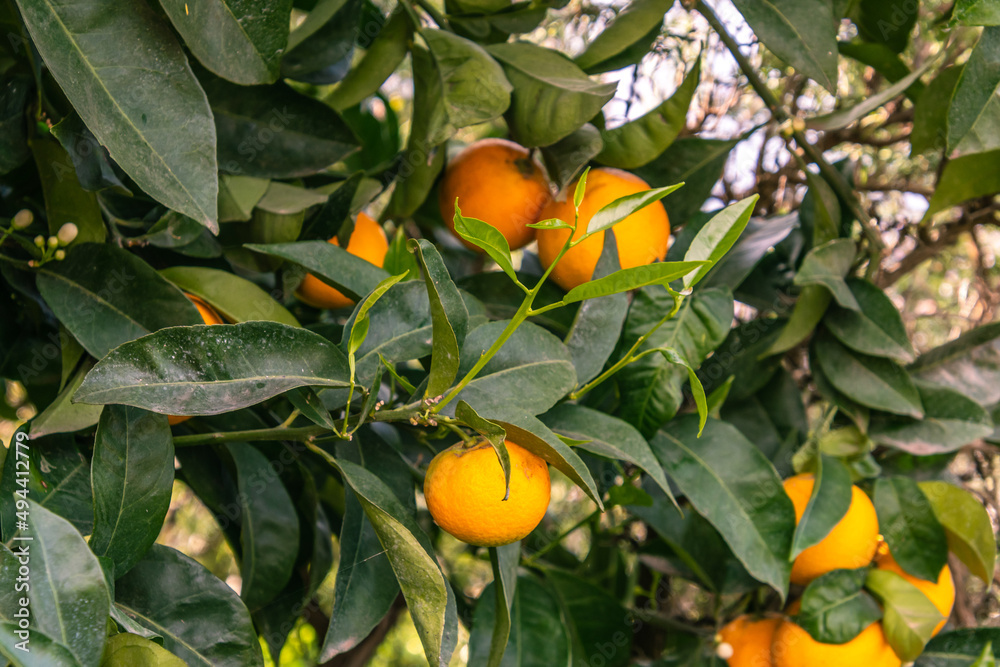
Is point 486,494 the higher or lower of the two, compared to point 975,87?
lower

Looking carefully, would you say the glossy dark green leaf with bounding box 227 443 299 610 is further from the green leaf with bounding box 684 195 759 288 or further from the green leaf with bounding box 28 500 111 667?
the green leaf with bounding box 684 195 759 288

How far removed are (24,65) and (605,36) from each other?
19.2 inches

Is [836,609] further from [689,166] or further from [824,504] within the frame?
[689,166]

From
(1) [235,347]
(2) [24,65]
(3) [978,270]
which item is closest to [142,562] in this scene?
(1) [235,347]

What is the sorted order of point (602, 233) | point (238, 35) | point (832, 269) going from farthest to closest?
point (832, 269) < point (602, 233) < point (238, 35)

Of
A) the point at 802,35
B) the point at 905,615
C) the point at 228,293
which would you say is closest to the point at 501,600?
the point at 228,293

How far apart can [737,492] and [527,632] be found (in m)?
0.26

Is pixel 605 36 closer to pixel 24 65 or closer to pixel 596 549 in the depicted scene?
pixel 24 65

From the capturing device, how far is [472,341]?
52cm

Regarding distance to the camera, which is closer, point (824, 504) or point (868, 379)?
point (824, 504)

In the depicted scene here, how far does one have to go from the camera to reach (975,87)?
58 centimetres

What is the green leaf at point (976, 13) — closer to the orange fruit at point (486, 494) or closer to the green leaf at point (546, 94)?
the green leaf at point (546, 94)

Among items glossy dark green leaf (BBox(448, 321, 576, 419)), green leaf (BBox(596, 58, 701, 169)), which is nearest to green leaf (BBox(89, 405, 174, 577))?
glossy dark green leaf (BBox(448, 321, 576, 419))

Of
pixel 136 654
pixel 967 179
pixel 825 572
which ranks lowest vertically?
pixel 825 572
